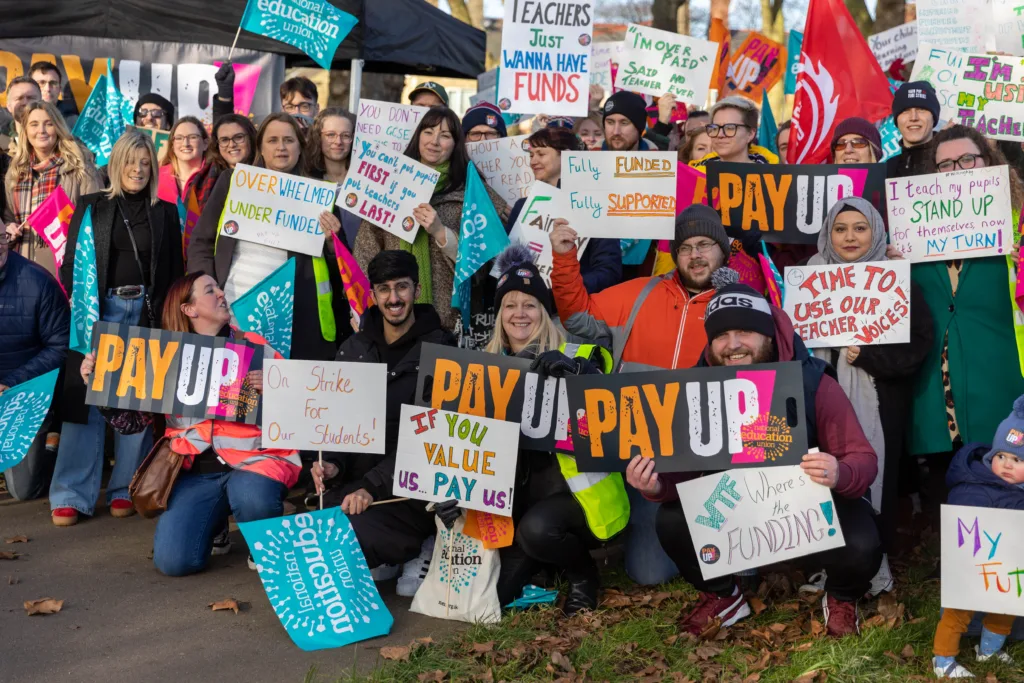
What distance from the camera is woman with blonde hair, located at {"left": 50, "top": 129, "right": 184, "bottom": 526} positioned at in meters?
6.66

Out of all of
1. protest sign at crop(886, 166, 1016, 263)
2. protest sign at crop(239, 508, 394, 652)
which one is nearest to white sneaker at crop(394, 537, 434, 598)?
protest sign at crop(239, 508, 394, 652)

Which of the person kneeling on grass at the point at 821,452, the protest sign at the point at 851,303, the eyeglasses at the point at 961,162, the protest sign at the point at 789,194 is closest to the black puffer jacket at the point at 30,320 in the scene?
the person kneeling on grass at the point at 821,452

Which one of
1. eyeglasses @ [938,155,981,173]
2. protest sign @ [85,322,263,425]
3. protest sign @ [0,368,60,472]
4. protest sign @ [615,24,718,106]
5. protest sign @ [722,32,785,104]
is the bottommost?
protest sign @ [0,368,60,472]

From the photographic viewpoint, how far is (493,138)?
7.32 m

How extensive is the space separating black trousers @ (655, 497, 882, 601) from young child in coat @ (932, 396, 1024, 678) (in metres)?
0.41

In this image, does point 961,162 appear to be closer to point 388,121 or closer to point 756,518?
point 756,518

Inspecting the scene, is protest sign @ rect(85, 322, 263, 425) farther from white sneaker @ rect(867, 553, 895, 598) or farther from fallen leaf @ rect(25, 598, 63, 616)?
white sneaker @ rect(867, 553, 895, 598)

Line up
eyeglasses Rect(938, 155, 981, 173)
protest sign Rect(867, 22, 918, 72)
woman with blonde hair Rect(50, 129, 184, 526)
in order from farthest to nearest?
protest sign Rect(867, 22, 918, 72), woman with blonde hair Rect(50, 129, 184, 526), eyeglasses Rect(938, 155, 981, 173)

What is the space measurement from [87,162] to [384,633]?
164 inches

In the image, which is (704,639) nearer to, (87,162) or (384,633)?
(384,633)

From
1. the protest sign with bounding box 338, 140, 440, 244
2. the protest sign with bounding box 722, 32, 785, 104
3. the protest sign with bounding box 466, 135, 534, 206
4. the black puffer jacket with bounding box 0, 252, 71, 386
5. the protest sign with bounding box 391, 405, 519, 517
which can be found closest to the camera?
the protest sign with bounding box 391, 405, 519, 517

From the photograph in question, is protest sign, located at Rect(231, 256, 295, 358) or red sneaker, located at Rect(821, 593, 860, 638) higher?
protest sign, located at Rect(231, 256, 295, 358)

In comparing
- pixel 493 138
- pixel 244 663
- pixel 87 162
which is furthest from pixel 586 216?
pixel 87 162

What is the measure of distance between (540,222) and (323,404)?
1.74m
